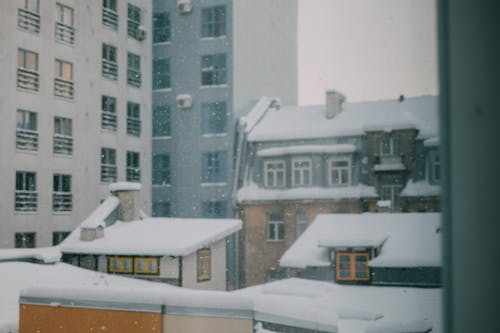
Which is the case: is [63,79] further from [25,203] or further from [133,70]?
[25,203]

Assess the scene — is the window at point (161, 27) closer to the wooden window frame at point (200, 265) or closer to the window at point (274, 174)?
the wooden window frame at point (200, 265)

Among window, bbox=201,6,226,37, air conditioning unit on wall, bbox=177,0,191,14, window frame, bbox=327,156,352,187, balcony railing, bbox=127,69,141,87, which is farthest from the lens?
window frame, bbox=327,156,352,187

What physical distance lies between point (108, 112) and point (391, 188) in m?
2.73

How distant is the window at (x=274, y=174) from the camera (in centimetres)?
604

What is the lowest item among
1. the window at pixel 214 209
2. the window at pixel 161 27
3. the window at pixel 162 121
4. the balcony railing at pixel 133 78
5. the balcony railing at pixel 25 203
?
the window at pixel 214 209

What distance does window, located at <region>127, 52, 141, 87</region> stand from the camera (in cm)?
325

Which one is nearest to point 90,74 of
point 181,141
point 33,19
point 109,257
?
point 33,19

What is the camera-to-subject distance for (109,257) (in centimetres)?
405

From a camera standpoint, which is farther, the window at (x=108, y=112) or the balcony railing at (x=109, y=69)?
the balcony railing at (x=109, y=69)

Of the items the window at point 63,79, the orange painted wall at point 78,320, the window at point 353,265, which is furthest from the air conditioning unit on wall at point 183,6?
the orange painted wall at point 78,320

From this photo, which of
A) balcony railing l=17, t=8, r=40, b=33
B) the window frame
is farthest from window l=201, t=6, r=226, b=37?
balcony railing l=17, t=8, r=40, b=33

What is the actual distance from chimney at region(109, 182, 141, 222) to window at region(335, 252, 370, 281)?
1785 mm

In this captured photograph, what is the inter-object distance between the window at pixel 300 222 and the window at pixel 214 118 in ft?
3.75

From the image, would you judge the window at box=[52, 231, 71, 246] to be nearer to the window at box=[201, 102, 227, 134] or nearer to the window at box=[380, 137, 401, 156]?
the window at box=[201, 102, 227, 134]
